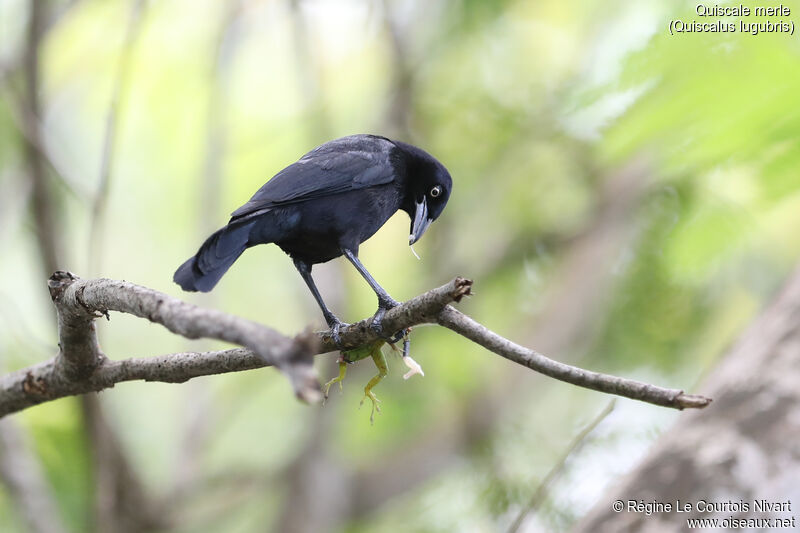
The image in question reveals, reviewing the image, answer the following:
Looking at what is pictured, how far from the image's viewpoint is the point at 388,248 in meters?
8.46

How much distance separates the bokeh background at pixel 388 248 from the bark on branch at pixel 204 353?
1.95 meters

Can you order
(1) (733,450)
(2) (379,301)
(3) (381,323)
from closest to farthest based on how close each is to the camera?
(3) (381,323)
(2) (379,301)
(1) (733,450)

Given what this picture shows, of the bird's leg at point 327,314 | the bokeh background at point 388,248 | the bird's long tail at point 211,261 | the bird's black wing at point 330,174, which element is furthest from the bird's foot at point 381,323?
the bokeh background at point 388,248

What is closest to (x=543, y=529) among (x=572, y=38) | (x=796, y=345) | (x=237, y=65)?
(x=796, y=345)

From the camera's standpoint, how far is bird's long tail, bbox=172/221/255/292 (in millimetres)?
2785

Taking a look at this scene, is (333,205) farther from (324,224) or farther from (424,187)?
(424,187)

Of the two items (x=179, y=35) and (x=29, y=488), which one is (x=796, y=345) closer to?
(x=29, y=488)

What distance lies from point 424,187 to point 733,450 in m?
2.05

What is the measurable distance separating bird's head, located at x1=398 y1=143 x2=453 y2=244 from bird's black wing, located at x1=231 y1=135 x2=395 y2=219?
18 centimetres

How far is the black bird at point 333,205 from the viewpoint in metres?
3.10

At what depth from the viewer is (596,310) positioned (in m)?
7.09

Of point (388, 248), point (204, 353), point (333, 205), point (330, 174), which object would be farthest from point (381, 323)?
point (388, 248)

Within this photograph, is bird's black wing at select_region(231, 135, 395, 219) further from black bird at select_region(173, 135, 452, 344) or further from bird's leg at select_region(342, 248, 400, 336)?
bird's leg at select_region(342, 248, 400, 336)

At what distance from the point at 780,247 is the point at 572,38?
2.91m
